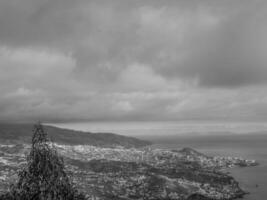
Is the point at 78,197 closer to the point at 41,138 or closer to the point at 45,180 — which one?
the point at 45,180

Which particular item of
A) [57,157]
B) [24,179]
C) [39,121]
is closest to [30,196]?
[24,179]

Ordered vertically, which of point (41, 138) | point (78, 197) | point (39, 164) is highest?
point (41, 138)

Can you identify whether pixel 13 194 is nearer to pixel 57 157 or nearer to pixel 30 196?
pixel 30 196

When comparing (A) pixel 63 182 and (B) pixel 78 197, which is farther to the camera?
(B) pixel 78 197

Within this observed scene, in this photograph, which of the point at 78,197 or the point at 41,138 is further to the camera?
the point at 78,197

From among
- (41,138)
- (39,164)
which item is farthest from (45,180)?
(41,138)

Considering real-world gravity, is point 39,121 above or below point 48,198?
above
